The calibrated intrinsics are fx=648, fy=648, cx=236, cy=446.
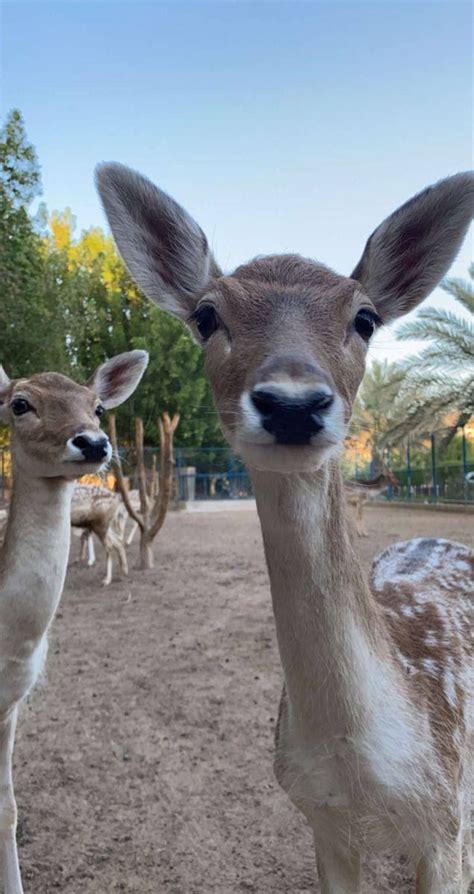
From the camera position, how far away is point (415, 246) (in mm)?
2006

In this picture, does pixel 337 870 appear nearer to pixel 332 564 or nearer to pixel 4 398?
pixel 332 564

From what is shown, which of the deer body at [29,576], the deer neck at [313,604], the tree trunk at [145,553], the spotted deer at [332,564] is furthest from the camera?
the tree trunk at [145,553]

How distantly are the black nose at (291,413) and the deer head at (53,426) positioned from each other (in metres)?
1.74

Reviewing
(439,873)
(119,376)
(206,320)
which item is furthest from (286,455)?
(119,376)

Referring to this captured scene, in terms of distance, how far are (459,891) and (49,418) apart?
235 cm

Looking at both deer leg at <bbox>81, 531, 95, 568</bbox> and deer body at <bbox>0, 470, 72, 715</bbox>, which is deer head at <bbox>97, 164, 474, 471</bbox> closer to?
deer body at <bbox>0, 470, 72, 715</bbox>

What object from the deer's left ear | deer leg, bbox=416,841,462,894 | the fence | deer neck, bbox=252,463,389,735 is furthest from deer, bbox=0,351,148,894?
the fence

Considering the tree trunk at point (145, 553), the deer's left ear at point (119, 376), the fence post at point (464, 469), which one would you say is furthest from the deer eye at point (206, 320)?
the fence post at point (464, 469)

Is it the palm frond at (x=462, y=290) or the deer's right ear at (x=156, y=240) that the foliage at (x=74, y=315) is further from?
the palm frond at (x=462, y=290)

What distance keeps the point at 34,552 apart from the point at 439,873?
1.85 metres

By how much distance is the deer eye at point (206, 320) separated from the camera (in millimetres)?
1713

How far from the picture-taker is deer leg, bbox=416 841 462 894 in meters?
1.68

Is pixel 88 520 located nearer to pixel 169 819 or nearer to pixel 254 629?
pixel 254 629

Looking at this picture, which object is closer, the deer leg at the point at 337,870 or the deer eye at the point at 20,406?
the deer leg at the point at 337,870
